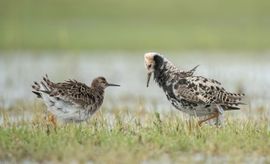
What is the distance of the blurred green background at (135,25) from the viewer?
28688mm

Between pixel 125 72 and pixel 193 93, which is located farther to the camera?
pixel 125 72

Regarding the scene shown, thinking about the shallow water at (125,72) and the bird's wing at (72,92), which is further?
the shallow water at (125,72)

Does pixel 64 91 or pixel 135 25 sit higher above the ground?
pixel 135 25

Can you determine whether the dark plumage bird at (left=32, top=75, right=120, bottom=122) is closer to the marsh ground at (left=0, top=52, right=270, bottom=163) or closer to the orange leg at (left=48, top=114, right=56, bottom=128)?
the orange leg at (left=48, top=114, right=56, bottom=128)

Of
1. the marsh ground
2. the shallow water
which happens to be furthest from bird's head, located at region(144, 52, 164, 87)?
the shallow water

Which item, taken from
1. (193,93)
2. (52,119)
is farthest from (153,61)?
(52,119)

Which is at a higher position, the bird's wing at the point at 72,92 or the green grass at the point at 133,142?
the bird's wing at the point at 72,92

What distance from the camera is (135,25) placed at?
33.2 meters

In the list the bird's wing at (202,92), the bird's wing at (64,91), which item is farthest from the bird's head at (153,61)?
the bird's wing at (64,91)

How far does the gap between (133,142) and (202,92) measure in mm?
1997

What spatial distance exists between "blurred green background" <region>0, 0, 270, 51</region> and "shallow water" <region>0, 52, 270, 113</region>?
225 centimetres

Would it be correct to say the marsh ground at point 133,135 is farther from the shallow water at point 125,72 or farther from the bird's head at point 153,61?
the bird's head at point 153,61

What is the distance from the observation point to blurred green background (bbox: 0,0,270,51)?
28688 millimetres

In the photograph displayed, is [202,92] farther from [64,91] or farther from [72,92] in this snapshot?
[64,91]
